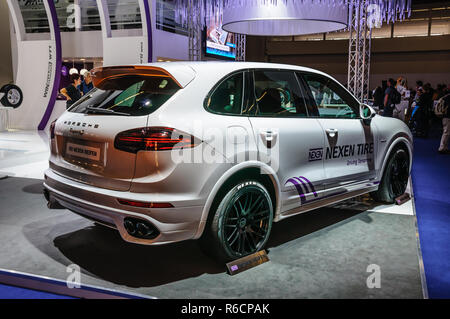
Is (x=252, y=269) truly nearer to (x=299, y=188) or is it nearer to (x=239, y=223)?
(x=239, y=223)

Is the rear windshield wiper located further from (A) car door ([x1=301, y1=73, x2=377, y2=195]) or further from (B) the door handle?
(B) the door handle

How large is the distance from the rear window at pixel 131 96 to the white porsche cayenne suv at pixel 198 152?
1cm

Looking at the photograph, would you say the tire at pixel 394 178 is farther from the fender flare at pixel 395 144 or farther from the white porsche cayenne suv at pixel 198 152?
the white porsche cayenne suv at pixel 198 152

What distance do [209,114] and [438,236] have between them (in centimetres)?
269

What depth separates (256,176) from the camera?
3230 mm

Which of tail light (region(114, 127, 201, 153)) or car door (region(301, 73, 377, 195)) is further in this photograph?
car door (region(301, 73, 377, 195))

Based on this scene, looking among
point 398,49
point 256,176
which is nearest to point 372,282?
point 256,176

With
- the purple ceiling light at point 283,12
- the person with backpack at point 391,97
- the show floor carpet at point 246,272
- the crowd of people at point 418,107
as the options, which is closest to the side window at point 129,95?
the show floor carpet at point 246,272

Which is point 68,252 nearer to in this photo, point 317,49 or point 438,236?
point 438,236

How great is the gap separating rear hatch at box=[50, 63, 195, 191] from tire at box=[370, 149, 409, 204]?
10.2 ft

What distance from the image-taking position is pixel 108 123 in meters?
2.82

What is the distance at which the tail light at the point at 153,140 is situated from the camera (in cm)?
263

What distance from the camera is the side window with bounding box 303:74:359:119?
12.8 ft

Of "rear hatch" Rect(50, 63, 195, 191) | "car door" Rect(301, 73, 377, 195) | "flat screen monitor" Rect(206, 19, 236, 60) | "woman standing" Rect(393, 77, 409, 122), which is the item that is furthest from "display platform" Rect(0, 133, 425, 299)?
"flat screen monitor" Rect(206, 19, 236, 60)
